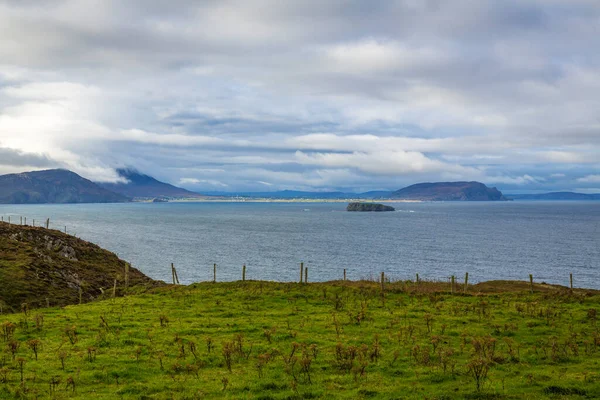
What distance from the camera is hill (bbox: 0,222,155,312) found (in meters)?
52.4

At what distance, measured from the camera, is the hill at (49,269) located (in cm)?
5244

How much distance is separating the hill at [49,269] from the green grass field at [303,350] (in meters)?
12.5

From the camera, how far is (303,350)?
26.4 meters

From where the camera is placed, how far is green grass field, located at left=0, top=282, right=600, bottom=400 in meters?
21.1

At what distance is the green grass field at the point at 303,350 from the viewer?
21141 millimetres

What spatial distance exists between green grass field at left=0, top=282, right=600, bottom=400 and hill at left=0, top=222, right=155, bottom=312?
41.1ft

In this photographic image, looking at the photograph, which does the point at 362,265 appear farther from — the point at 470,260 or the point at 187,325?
the point at 187,325

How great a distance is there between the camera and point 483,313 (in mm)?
39312

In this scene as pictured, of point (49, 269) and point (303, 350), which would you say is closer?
point (303, 350)

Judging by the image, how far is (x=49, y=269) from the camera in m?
61.8

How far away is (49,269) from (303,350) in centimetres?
4792

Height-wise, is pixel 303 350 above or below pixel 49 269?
above

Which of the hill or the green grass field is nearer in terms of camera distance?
the green grass field

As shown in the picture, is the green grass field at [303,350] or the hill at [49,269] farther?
the hill at [49,269]
